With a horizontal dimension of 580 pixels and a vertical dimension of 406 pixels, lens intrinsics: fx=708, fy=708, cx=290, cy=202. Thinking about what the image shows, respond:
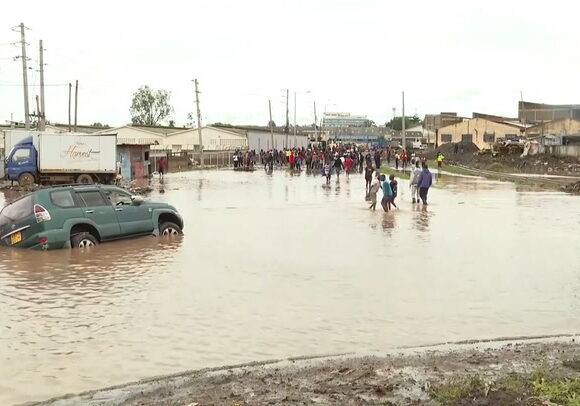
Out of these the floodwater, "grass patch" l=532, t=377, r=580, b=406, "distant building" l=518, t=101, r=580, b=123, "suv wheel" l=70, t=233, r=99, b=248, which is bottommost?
the floodwater

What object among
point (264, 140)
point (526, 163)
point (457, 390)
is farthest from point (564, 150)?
point (457, 390)

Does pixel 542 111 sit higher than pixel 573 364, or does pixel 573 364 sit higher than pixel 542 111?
pixel 542 111

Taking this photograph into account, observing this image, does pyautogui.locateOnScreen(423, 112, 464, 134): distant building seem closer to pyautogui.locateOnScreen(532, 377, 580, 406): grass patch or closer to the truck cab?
the truck cab

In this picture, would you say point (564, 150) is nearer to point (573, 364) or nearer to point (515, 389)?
point (573, 364)

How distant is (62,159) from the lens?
33.5 meters

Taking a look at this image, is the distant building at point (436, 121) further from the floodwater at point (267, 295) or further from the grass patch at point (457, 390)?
the grass patch at point (457, 390)

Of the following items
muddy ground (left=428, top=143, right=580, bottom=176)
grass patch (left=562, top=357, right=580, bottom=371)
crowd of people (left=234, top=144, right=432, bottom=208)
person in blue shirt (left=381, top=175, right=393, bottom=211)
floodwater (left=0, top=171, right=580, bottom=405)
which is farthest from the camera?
muddy ground (left=428, top=143, right=580, bottom=176)

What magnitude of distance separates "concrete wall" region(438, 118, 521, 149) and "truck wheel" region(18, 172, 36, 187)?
59594mm

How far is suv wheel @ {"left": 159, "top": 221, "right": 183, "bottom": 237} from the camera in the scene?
1622 cm


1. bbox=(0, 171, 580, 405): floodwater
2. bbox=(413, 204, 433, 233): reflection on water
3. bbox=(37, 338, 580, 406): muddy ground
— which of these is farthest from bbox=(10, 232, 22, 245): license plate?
bbox=(413, 204, 433, 233): reflection on water

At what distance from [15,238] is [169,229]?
3613 mm

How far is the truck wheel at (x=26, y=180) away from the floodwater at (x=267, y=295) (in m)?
16.4

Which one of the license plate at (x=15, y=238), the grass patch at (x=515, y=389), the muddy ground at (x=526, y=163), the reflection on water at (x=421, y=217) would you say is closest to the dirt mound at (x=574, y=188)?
the reflection on water at (x=421, y=217)

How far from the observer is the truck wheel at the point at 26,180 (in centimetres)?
3275
